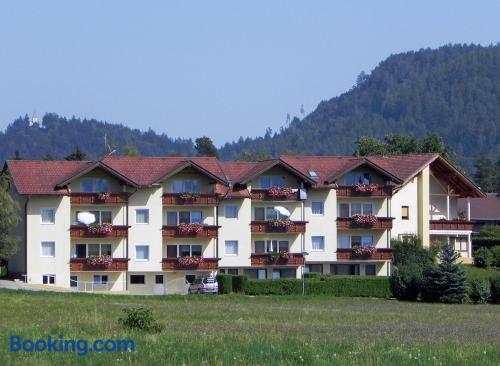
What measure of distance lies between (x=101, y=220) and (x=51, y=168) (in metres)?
5.06

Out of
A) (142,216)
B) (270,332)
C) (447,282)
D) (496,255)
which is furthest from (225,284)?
(270,332)

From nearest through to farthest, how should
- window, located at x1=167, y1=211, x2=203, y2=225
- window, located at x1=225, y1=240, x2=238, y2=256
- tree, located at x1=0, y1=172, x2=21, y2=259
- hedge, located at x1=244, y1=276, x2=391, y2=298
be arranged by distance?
hedge, located at x1=244, y1=276, x2=391, y2=298 → tree, located at x1=0, y1=172, x2=21, y2=259 → window, located at x1=167, y1=211, x2=203, y2=225 → window, located at x1=225, y1=240, x2=238, y2=256

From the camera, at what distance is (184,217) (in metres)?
77.2

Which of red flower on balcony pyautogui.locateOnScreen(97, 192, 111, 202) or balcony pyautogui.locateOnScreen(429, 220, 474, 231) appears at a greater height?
red flower on balcony pyautogui.locateOnScreen(97, 192, 111, 202)

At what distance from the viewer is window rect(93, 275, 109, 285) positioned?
74.3 metres

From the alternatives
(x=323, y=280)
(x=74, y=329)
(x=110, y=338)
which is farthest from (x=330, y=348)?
(x=323, y=280)

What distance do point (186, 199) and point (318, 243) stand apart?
35.7ft

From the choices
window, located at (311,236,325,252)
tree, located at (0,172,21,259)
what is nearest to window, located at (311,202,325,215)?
window, located at (311,236,325,252)

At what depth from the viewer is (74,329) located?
91.9ft

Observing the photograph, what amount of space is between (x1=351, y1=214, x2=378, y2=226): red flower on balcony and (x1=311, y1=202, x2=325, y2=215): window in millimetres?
2313

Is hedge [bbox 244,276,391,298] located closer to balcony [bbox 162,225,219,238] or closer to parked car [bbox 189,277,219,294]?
parked car [bbox 189,277,219,294]

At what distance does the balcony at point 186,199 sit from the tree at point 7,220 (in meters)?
10.3

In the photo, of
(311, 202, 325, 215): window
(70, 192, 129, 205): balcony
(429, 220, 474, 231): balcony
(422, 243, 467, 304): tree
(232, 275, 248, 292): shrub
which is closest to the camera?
(422, 243, 467, 304): tree

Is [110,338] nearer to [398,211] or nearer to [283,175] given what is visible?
[283,175]
